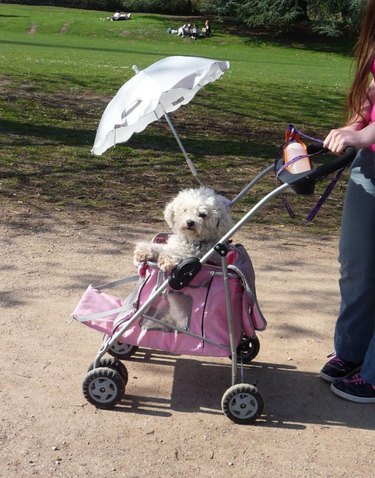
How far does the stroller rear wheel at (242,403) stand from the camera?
3.81 meters

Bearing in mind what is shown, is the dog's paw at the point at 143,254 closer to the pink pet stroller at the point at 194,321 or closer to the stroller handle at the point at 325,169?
the pink pet stroller at the point at 194,321

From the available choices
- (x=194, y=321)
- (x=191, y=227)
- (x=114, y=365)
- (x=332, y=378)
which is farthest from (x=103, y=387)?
(x=332, y=378)

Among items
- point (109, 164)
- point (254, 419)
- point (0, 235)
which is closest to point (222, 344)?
point (254, 419)

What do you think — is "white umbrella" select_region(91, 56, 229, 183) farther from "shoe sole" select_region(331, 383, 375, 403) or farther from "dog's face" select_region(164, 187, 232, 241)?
"shoe sole" select_region(331, 383, 375, 403)

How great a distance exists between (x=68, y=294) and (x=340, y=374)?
6.51 feet

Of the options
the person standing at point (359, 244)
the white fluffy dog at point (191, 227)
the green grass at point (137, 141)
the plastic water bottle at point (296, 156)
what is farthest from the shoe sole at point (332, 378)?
the green grass at point (137, 141)

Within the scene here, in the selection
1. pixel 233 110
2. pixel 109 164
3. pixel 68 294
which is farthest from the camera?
pixel 233 110

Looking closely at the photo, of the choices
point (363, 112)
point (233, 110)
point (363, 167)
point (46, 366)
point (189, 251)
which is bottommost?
point (233, 110)

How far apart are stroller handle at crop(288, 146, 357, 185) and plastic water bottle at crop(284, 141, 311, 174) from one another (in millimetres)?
105

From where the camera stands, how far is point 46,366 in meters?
4.34

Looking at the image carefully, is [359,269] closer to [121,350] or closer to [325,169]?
[325,169]

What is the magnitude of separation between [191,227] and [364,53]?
3.86 feet

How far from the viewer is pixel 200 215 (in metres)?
3.86

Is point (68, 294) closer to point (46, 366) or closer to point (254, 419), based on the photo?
point (46, 366)
